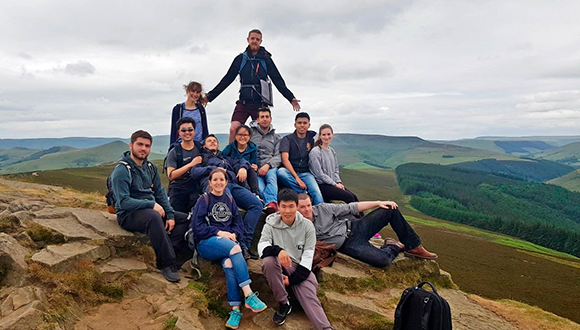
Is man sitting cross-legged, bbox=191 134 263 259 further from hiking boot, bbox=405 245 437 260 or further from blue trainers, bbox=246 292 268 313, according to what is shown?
hiking boot, bbox=405 245 437 260

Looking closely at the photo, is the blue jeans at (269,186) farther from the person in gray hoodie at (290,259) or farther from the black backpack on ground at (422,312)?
the black backpack on ground at (422,312)

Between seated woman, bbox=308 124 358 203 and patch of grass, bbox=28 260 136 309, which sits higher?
seated woman, bbox=308 124 358 203

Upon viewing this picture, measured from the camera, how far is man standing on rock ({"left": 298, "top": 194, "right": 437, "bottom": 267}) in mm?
9195

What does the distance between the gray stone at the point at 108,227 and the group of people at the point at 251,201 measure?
225 mm

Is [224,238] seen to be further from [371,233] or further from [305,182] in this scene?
[371,233]

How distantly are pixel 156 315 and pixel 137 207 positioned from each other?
97.0 inches

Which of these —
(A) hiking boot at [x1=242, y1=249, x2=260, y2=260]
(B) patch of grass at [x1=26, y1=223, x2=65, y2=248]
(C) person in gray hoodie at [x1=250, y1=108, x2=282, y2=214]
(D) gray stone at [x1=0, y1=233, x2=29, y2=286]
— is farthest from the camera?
(C) person in gray hoodie at [x1=250, y1=108, x2=282, y2=214]

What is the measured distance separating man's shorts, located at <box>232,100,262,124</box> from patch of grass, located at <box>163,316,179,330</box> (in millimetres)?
7326

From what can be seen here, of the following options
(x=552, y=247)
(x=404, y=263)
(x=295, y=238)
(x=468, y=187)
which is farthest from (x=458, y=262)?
(x=468, y=187)

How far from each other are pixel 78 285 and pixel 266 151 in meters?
6.42

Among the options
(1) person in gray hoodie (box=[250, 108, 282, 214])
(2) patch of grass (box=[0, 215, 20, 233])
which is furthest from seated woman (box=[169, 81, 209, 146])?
(2) patch of grass (box=[0, 215, 20, 233])

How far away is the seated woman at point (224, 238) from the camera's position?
680 cm

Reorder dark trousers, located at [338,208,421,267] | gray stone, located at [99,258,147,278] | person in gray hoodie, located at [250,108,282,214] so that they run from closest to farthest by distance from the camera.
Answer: gray stone, located at [99,258,147,278], dark trousers, located at [338,208,421,267], person in gray hoodie, located at [250,108,282,214]

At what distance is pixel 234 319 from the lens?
21.8 feet
